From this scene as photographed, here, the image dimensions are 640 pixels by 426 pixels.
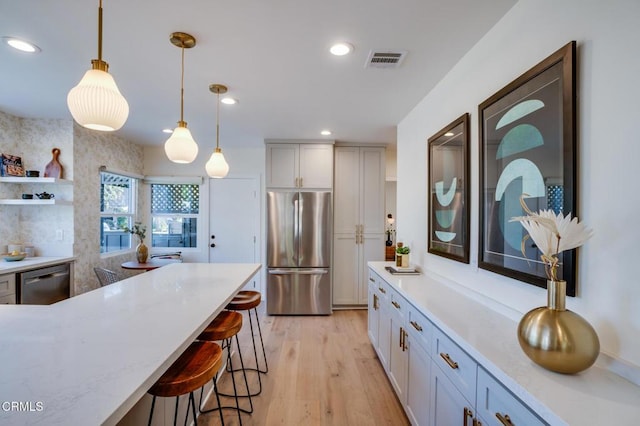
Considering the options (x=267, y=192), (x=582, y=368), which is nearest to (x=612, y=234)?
(x=582, y=368)

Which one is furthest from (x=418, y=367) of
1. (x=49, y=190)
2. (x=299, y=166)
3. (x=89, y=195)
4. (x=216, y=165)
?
(x=49, y=190)

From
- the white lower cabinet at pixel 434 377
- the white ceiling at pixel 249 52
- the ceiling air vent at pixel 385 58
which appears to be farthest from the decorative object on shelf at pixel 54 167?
the white lower cabinet at pixel 434 377

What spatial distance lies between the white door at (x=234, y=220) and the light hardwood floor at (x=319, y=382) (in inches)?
56.6

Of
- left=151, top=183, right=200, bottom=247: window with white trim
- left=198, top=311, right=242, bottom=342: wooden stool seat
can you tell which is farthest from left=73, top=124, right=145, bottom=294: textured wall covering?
left=198, top=311, right=242, bottom=342: wooden stool seat

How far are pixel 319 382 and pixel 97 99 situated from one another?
2.48 m

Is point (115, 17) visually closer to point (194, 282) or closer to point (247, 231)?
point (194, 282)

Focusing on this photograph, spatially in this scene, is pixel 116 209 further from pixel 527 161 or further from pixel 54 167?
pixel 527 161

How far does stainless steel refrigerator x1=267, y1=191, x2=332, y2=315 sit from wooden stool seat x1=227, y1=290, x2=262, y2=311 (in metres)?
1.43

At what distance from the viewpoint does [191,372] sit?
4.23ft

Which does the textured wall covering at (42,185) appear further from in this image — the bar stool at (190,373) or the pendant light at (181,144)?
the bar stool at (190,373)

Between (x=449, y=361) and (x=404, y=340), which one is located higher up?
(x=449, y=361)

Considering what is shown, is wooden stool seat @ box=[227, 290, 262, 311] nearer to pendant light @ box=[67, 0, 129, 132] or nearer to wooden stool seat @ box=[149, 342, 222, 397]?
wooden stool seat @ box=[149, 342, 222, 397]

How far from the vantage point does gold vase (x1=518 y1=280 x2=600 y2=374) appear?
918mm

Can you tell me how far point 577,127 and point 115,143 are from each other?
16.2ft
